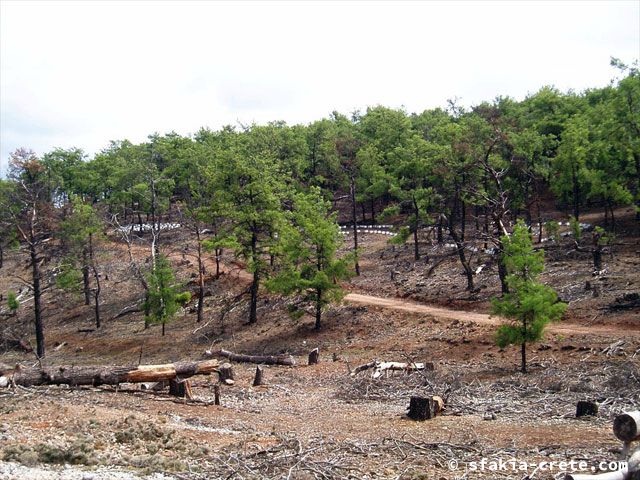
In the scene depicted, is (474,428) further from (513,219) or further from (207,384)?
(513,219)

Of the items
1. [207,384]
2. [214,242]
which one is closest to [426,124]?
[214,242]

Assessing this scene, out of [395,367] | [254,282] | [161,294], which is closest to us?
[395,367]

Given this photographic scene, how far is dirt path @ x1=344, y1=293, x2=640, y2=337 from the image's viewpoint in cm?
2395

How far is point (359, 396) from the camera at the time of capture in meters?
19.3

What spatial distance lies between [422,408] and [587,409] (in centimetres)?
359

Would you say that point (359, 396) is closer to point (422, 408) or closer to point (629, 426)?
point (422, 408)

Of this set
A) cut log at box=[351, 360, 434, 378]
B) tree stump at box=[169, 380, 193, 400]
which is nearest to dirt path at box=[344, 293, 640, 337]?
cut log at box=[351, 360, 434, 378]

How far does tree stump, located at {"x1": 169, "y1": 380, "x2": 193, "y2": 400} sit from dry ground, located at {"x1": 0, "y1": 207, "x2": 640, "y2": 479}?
48 centimetres

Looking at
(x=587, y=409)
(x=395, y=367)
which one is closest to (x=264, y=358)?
(x=395, y=367)

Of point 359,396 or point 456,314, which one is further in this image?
point 456,314

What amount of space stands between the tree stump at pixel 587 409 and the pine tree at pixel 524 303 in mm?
6387

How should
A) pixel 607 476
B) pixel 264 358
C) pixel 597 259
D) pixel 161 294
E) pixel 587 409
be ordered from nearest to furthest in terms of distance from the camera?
pixel 607 476, pixel 587 409, pixel 264 358, pixel 597 259, pixel 161 294

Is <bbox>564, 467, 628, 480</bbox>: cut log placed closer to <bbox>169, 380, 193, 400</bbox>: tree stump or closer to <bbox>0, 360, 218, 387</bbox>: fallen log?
<bbox>169, 380, 193, 400</bbox>: tree stump

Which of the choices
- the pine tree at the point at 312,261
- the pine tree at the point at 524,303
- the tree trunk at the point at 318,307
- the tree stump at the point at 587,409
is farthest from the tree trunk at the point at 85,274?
the tree stump at the point at 587,409
